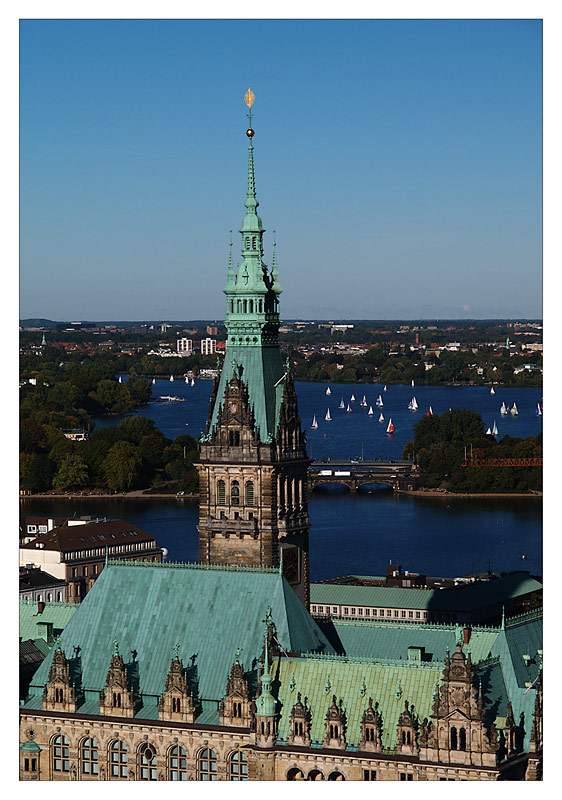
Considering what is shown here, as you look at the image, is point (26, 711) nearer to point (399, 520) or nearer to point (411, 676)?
point (411, 676)

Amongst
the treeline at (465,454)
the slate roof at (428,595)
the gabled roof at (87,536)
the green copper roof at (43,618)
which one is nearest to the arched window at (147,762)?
the green copper roof at (43,618)

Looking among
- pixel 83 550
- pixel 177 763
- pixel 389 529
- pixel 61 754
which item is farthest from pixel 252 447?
pixel 389 529

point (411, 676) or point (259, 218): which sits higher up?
point (259, 218)

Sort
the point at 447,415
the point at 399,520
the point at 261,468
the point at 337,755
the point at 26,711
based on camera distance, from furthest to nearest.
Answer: the point at 447,415
the point at 399,520
the point at 261,468
the point at 26,711
the point at 337,755

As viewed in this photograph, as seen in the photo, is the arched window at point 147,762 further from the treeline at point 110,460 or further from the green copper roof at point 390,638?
the treeline at point 110,460

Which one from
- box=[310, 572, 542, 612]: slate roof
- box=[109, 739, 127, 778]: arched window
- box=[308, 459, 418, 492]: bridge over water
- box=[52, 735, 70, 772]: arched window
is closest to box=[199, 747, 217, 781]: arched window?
box=[109, 739, 127, 778]: arched window

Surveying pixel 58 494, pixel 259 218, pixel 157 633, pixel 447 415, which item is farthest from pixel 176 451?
pixel 157 633
